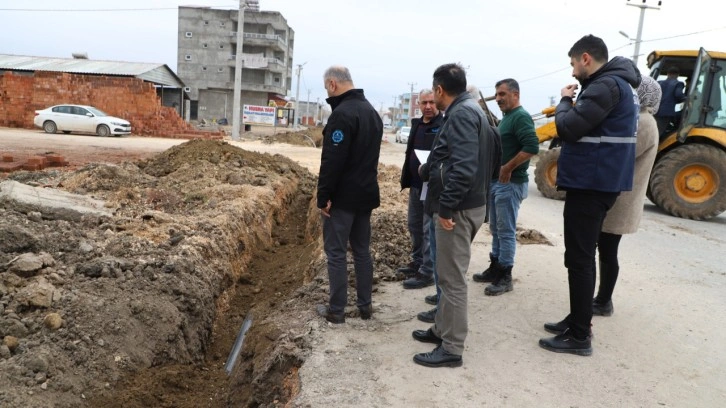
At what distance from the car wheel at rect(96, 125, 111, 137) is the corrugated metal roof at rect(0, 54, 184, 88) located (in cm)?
925

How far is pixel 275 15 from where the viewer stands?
57.2 meters

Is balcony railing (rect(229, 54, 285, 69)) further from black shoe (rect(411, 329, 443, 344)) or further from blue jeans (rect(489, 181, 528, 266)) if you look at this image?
black shoe (rect(411, 329, 443, 344))

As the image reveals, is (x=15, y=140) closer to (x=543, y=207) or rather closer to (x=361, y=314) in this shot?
(x=543, y=207)

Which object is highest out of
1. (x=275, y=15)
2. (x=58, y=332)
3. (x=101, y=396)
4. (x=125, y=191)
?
(x=275, y=15)

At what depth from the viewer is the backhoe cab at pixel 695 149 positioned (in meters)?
9.59

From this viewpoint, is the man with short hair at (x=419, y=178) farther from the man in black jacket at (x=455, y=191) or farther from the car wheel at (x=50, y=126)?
the car wheel at (x=50, y=126)

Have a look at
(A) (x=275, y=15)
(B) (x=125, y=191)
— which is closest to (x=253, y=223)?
(B) (x=125, y=191)

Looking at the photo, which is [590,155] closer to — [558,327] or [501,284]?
[558,327]

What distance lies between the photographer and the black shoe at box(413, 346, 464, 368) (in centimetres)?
321

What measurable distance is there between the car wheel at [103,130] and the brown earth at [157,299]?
16415mm

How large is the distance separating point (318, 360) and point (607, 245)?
7.65 feet

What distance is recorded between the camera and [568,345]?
11.4 feet

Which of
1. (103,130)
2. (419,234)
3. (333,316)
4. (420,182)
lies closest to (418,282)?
(419,234)

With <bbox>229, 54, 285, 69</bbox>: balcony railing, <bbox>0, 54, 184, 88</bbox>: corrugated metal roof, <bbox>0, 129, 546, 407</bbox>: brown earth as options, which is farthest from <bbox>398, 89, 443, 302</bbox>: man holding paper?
<bbox>229, 54, 285, 69</bbox>: balcony railing
